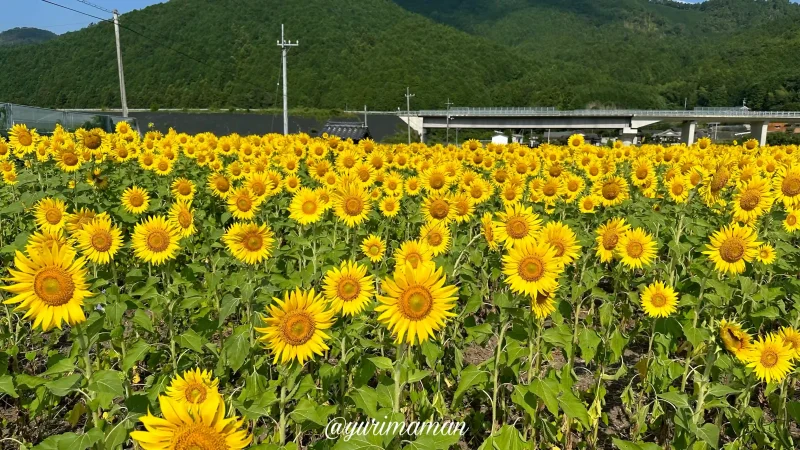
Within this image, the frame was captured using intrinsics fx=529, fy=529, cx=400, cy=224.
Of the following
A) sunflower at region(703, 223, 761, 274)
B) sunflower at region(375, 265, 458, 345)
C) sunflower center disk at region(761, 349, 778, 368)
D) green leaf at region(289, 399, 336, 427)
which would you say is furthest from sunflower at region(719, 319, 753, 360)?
green leaf at region(289, 399, 336, 427)

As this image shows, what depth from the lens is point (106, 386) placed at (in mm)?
2465

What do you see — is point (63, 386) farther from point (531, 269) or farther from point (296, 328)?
point (531, 269)

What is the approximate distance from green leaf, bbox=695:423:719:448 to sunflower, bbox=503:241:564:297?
103 cm

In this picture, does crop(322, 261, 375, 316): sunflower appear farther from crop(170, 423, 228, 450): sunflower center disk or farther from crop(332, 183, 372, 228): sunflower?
crop(332, 183, 372, 228): sunflower

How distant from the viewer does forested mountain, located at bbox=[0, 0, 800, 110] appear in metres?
89.6

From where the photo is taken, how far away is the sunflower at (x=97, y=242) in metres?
3.44

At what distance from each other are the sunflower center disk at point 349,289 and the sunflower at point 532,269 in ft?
2.68

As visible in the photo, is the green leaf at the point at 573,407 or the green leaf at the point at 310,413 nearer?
the green leaf at the point at 310,413

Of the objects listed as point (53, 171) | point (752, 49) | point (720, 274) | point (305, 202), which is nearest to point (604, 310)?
point (720, 274)

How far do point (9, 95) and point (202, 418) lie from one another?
98564mm

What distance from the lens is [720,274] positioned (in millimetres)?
3955

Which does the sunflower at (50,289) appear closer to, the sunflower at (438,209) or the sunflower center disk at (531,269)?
A: the sunflower center disk at (531,269)

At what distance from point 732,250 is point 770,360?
2.74 ft

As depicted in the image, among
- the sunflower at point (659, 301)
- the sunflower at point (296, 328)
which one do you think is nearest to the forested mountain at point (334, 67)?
the sunflower at point (659, 301)
